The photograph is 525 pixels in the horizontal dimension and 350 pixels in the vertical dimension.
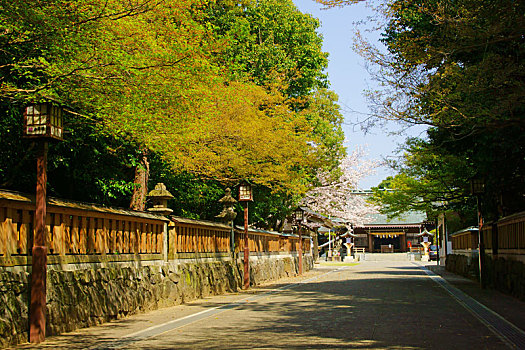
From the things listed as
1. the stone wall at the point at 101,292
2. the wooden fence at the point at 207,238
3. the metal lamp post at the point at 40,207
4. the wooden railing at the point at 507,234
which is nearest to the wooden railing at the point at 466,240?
the wooden railing at the point at 507,234

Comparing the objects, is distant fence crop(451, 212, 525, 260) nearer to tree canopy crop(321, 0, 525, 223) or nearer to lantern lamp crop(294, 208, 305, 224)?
tree canopy crop(321, 0, 525, 223)

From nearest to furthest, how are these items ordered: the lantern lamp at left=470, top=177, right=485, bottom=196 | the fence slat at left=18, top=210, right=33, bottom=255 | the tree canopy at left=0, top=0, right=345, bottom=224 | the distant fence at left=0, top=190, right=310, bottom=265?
the distant fence at left=0, top=190, right=310, bottom=265 → the fence slat at left=18, top=210, right=33, bottom=255 → the tree canopy at left=0, top=0, right=345, bottom=224 → the lantern lamp at left=470, top=177, right=485, bottom=196

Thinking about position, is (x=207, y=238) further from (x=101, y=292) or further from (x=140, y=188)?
(x=101, y=292)

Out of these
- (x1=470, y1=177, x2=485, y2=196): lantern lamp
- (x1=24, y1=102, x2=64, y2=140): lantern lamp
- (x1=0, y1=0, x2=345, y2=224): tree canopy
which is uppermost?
(x1=0, y1=0, x2=345, y2=224): tree canopy

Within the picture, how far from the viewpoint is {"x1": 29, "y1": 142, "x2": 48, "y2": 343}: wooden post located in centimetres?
907

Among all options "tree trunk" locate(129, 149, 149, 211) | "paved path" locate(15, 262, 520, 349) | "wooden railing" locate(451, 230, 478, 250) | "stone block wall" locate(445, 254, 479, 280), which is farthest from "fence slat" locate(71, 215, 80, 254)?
"wooden railing" locate(451, 230, 478, 250)

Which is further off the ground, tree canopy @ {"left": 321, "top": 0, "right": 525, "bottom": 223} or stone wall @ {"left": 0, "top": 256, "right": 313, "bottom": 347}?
tree canopy @ {"left": 321, "top": 0, "right": 525, "bottom": 223}

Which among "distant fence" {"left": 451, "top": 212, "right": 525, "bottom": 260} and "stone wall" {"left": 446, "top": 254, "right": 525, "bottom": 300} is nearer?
"stone wall" {"left": 446, "top": 254, "right": 525, "bottom": 300}

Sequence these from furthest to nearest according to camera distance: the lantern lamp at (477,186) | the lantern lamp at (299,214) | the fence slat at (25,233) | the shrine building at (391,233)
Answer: the shrine building at (391,233) → the lantern lamp at (299,214) → the lantern lamp at (477,186) → the fence slat at (25,233)

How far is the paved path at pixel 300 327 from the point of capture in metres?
8.73

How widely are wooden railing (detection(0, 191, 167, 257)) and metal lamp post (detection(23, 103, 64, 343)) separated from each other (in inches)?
11.0

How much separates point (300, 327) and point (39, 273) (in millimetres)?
4465

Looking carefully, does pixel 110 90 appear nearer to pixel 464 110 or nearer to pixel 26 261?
pixel 26 261

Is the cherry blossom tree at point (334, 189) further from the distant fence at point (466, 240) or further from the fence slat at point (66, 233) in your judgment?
the fence slat at point (66, 233)
